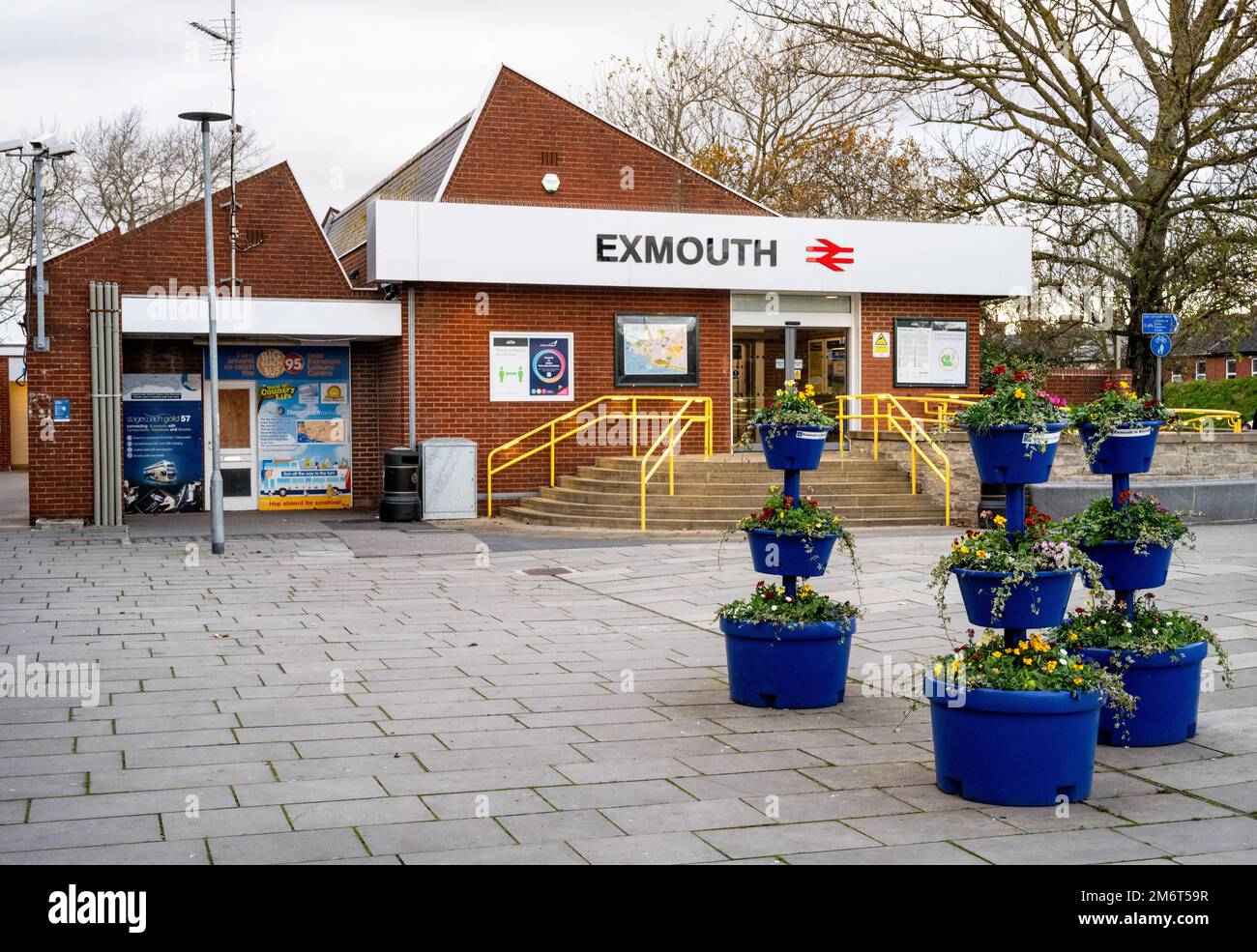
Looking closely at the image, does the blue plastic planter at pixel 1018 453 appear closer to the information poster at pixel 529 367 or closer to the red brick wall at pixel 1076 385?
the information poster at pixel 529 367

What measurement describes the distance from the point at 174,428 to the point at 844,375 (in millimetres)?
11186

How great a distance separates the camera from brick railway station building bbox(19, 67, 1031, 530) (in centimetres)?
1920

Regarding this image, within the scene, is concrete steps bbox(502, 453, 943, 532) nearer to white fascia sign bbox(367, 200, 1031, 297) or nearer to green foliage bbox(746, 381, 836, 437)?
white fascia sign bbox(367, 200, 1031, 297)

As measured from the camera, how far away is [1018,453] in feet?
20.2

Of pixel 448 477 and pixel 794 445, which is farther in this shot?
pixel 448 477

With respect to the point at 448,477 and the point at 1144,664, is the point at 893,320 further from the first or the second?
the point at 1144,664

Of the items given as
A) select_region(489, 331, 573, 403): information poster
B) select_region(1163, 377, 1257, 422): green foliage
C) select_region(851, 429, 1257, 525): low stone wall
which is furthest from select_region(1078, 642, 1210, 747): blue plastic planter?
select_region(1163, 377, 1257, 422): green foliage

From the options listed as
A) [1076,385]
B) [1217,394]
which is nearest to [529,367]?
[1076,385]

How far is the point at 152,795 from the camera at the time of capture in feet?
19.0

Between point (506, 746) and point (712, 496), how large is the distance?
1174 cm

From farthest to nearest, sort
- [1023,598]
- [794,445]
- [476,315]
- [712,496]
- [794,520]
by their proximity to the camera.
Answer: [476,315], [712,496], [794,445], [794,520], [1023,598]
